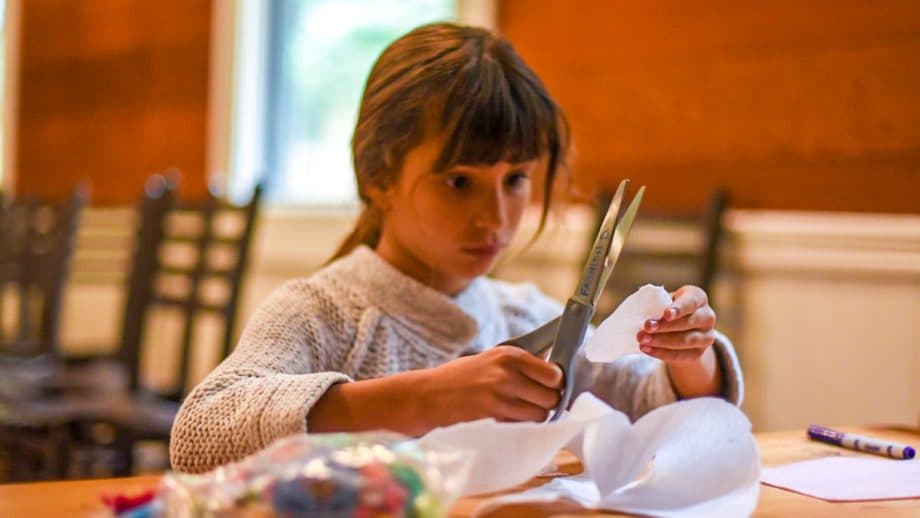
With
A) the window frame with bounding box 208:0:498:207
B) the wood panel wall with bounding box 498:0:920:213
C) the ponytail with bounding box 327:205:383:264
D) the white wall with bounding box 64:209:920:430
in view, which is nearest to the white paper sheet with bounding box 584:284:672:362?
the ponytail with bounding box 327:205:383:264

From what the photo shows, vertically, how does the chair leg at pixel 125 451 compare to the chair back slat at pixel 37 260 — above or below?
below

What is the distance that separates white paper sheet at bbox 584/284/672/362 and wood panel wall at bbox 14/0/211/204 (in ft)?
10.5

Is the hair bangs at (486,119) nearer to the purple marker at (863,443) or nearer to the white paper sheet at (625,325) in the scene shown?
the white paper sheet at (625,325)

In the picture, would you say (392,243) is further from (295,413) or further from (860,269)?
(860,269)

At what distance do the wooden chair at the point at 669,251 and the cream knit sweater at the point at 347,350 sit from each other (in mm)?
897

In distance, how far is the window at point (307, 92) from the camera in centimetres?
356

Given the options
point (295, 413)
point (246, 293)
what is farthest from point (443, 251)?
point (246, 293)

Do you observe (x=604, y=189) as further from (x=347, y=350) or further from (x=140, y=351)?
(x=347, y=350)

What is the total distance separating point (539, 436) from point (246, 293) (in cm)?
301

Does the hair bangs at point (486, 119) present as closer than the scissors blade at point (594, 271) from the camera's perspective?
No

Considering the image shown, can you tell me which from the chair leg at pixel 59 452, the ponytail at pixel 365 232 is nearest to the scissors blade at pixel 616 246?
the ponytail at pixel 365 232

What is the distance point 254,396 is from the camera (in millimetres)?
917

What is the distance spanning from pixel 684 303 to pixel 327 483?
0.49 meters

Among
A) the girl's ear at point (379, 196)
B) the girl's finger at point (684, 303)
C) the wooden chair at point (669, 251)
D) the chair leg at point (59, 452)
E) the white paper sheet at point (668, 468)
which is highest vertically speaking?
the girl's ear at point (379, 196)
